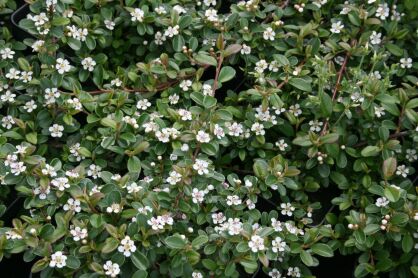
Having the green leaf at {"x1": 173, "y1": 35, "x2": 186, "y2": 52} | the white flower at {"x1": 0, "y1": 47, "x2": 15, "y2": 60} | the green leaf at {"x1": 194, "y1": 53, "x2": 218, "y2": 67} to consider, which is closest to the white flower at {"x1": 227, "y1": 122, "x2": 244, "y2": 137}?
the green leaf at {"x1": 194, "y1": 53, "x2": 218, "y2": 67}

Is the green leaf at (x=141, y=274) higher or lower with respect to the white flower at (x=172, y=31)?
lower

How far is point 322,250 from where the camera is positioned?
5.98ft

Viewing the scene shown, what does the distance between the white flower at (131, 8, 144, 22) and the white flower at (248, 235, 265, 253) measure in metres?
0.95

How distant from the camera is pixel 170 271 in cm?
173

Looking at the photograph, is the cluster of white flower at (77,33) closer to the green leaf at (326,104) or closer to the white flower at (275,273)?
the green leaf at (326,104)

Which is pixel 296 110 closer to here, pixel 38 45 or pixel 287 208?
pixel 287 208

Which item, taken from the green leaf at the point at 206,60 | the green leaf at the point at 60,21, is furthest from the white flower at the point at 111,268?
the green leaf at the point at 60,21

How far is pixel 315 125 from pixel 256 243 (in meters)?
0.55

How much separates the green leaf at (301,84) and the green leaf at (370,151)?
0.88 ft

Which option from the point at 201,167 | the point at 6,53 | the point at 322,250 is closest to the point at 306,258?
the point at 322,250

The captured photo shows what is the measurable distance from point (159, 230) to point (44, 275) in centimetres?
35

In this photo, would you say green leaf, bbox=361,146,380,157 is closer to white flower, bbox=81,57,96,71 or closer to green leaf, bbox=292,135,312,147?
green leaf, bbox=292,135,312,147

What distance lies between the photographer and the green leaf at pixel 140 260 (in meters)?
1.64

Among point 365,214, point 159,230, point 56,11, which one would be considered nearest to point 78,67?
point 56,11
